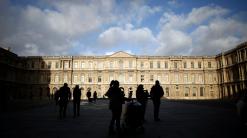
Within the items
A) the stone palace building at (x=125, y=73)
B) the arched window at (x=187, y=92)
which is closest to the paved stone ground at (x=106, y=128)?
the stone palace building at (x=125, y=73)

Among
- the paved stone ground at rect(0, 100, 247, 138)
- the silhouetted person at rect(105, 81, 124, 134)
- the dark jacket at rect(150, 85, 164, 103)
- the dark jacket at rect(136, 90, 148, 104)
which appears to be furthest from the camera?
the dark jacket at rect(150, 85, 164, 103)

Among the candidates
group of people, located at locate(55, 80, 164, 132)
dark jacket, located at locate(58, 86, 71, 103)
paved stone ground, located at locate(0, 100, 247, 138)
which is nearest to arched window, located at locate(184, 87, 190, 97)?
paved stone ground, located at locate(0, 100, 247, 138)

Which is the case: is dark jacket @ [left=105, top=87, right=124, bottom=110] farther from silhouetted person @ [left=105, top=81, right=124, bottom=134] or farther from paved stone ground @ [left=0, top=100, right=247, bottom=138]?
paved stone ground @ [left=0, top=100, right=247, bottom=138]

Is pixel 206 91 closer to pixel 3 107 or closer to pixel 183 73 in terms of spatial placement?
pixel 183 73

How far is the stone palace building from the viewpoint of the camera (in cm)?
6297

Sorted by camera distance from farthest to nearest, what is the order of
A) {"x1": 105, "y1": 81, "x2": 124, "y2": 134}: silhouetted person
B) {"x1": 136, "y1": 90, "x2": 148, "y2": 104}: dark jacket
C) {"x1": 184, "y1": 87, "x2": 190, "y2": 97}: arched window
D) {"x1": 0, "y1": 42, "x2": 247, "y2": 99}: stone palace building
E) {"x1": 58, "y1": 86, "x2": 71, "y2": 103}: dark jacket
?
{"x1": 184, "y1": 87, "x2": 190, "y2": 97}: arched window, {"x1": 0, "y1": 42, "x2": 247, "y2": 99}: stone palace building, {"x1": 58, "y1": 86, "x2": 71, "y2": 103}: dark jacket, {"x1": 136, "y1": 90, "x2": 148, "y2": 104}: dark jacket, {"x1": 105, "y1": 81, "x2": 124, "y2": 134}: silhouetted person

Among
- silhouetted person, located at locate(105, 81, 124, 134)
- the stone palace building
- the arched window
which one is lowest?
the arched window

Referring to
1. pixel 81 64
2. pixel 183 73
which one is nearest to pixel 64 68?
pixel 81 64

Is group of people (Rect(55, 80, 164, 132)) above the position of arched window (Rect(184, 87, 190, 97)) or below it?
above

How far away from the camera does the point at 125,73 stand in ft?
207

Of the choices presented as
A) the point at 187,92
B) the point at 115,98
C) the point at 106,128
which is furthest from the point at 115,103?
→ the point at 187,92

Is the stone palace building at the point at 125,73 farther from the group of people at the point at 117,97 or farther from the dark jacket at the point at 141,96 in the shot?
the dark jacket at the point at 141,96

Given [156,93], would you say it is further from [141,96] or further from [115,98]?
[115,98]

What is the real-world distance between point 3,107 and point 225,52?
5651 cm
